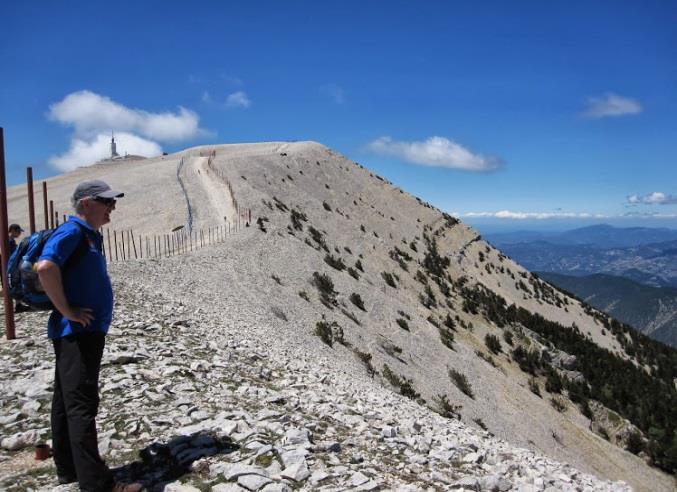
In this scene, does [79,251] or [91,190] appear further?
[91,190]

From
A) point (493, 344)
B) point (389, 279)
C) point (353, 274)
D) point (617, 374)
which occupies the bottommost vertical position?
point (617, 374)

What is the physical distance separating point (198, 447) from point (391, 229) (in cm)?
4768

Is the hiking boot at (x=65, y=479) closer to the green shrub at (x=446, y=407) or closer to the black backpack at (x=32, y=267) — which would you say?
the black backpack at (x=32, y=267)

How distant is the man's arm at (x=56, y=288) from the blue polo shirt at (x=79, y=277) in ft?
0.28

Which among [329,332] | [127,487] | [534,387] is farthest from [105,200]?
[534,387]

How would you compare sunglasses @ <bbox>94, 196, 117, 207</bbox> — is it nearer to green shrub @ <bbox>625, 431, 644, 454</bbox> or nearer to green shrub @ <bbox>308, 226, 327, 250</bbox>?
green shrub @ <bbox>625, 431, 644, 454</bbox>

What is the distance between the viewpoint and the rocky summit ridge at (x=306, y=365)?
5863 mm

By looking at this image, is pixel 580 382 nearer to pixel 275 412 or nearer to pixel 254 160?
pixel 275 412

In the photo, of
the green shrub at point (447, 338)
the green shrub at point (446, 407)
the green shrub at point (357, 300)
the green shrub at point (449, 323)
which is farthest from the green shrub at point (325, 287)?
the green shrub at point (449, 323)

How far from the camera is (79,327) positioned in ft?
15.4

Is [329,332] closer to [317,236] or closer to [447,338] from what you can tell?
[447,338]

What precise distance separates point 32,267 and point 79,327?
0.79 meters

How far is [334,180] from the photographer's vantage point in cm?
5947

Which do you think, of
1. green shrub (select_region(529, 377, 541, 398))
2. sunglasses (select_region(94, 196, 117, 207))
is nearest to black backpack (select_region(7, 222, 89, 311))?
sunglasses (select_region(94, 196, 117, 207))
